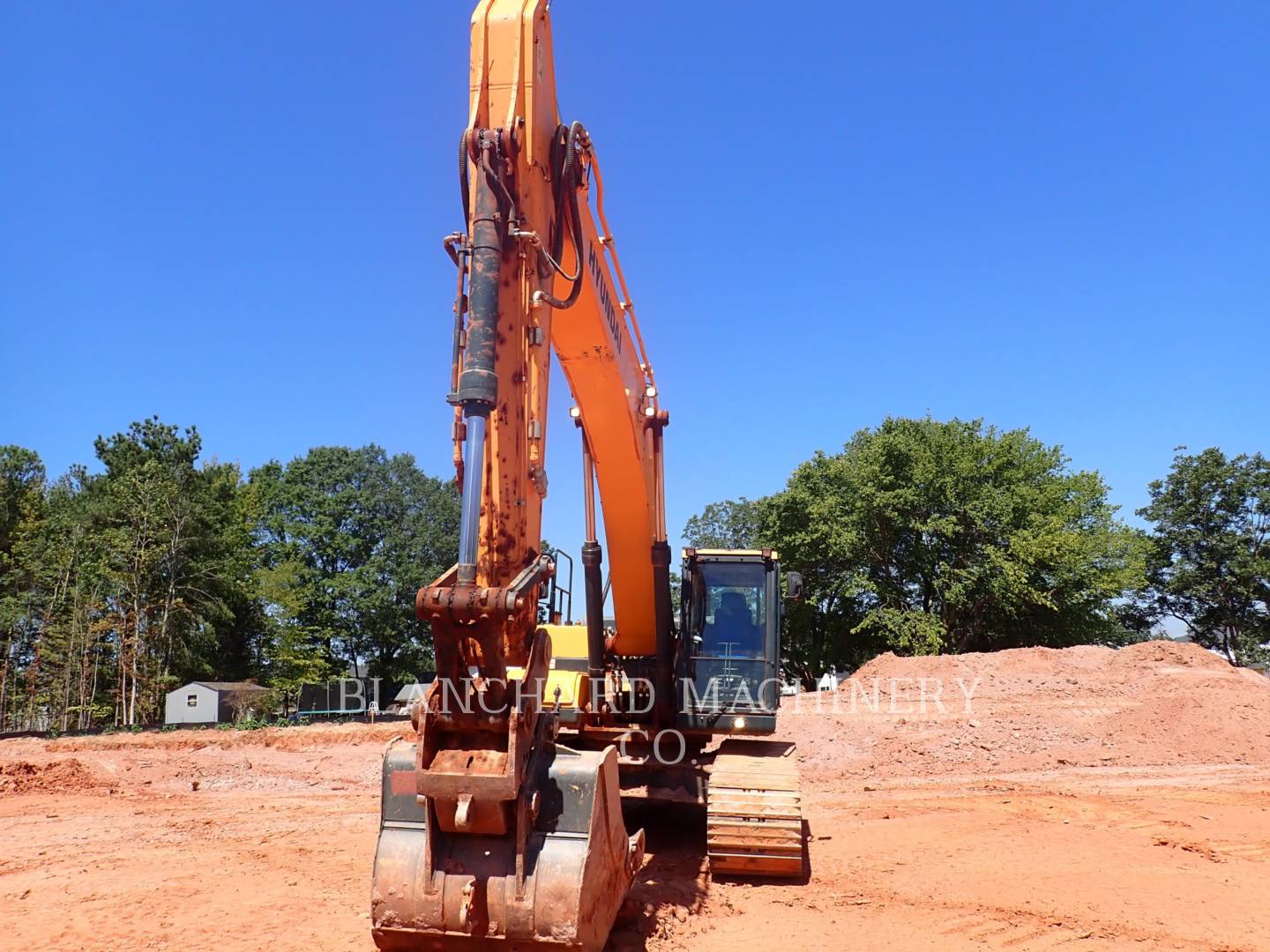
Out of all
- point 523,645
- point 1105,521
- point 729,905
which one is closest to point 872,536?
point 1105,521

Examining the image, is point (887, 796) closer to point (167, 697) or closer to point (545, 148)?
point (545, 148)

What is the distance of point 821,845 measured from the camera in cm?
1004

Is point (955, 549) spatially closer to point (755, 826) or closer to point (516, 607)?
point (755, 826)

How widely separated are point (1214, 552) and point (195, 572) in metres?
42.8

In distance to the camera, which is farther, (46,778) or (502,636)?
(46,778)

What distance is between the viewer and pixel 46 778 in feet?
48.8

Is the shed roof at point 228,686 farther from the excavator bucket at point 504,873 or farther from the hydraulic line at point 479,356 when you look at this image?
the hydraulic line at point 479,356

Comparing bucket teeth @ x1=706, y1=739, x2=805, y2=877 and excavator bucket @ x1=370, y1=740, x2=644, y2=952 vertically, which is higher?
excavator bucket @ x1=370, y1=740, x2=644, y2=952

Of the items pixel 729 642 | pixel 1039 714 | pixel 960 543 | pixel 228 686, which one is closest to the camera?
pixel 729 642

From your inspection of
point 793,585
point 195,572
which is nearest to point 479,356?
point 793,585

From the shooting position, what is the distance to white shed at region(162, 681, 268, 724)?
31328 millimetres

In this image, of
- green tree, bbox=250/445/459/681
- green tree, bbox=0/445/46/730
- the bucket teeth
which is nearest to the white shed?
green tree, bbox=250/445/459/681

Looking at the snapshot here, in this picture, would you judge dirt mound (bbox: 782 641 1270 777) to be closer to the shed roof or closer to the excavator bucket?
the excavator bucket

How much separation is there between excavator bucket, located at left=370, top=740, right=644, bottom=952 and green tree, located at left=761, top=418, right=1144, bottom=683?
29.0 meters
